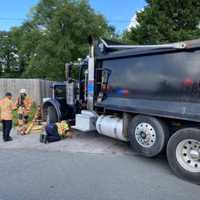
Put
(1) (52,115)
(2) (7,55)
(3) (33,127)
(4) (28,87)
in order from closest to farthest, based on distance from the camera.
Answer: (1) (52,115), (3) (33,127), (4) (28,87), (2) (7,55)

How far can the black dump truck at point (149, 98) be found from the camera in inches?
203

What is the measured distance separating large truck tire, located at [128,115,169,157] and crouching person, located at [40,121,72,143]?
2695mm

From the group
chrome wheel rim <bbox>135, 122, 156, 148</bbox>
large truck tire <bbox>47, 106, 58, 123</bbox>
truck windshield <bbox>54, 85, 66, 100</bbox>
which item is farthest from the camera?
truck windshield <bbox>54, 85, 66, 100</bbox>

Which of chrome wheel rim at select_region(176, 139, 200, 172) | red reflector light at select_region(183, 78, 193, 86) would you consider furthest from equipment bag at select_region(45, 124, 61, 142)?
red reflector light at select_region(183, 78, 193, 86)

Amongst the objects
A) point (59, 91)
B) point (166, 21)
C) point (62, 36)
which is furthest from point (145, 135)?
point (62, 36)

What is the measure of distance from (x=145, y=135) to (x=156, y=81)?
1138 millimetres

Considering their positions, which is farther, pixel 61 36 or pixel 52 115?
pixel 61 36

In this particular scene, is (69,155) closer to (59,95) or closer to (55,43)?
(59,95)

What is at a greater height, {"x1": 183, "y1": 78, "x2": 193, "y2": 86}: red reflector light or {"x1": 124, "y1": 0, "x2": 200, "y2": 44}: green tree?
{"x1": 124, "y1": 0, "x2": 200, "y2": 44}: green tree

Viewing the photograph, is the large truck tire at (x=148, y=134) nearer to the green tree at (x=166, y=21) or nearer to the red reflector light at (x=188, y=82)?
the red reflector light at (x=188, y=82)

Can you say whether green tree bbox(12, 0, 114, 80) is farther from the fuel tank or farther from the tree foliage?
the fuel tank

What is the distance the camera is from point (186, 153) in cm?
520

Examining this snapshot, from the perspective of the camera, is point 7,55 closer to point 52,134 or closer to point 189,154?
point 52,134

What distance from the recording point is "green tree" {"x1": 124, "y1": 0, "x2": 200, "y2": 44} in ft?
55.4
